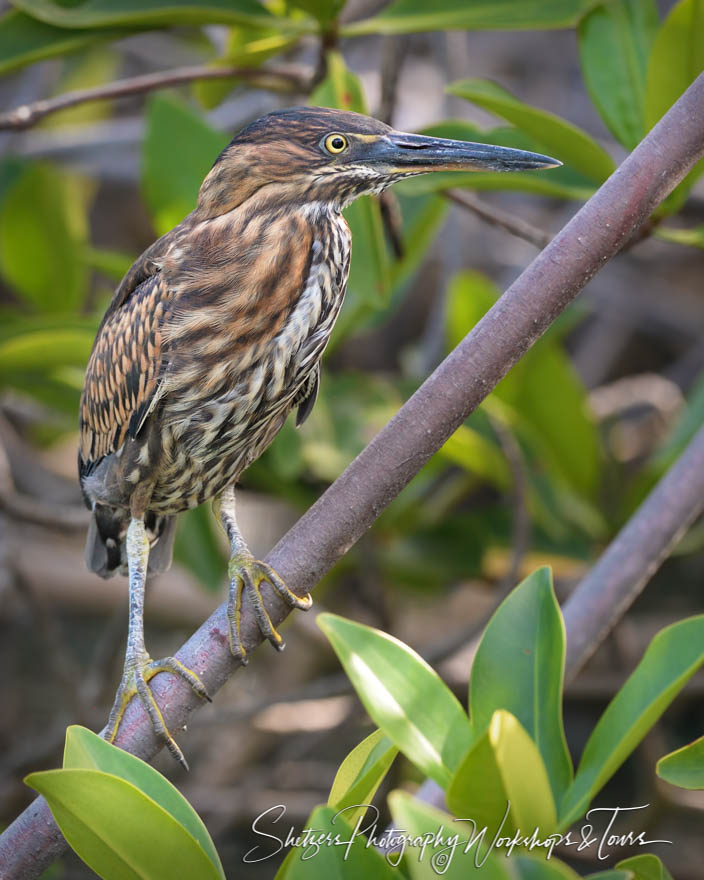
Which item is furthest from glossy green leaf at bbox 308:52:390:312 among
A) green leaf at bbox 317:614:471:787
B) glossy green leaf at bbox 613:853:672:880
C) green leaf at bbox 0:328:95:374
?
glossy green leaf at bbox 613:853:672:880

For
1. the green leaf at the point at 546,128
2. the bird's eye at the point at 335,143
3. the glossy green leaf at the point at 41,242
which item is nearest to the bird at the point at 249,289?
the bird's eye at the point at 335,143

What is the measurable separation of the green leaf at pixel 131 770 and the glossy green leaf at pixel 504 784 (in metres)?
0.35

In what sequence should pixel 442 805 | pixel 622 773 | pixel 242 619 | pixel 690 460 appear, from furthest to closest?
pixel 622 773 → pixel 690 460 → pixel 442 805 → pixel 242 619

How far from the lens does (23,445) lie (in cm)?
407

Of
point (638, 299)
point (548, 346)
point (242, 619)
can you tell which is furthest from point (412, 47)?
point (242, 619)

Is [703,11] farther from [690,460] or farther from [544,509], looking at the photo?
[544,509]

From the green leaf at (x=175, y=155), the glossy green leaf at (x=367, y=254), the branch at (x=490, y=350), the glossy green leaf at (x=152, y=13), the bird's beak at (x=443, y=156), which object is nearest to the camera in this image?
the branch at (x=490, y=350)

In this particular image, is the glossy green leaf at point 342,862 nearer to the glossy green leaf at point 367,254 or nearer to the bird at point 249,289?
the bird at point 249,289

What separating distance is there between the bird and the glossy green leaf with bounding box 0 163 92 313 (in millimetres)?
1490

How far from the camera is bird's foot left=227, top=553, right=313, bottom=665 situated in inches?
64.1

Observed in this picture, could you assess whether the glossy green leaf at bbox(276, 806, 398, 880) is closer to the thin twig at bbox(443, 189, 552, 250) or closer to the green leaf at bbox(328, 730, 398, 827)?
the green leaf at bbox(328, 730, 398, 827)

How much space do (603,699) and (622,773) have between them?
0.49 metres

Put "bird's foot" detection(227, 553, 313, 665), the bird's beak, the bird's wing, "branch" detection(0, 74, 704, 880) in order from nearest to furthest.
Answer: "branch" detection(0, 74, 704, 880), "bird's foot" detection(227, 553, 313, 665), the bird's beak, the bird's wing

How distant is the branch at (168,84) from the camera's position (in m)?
2.46
